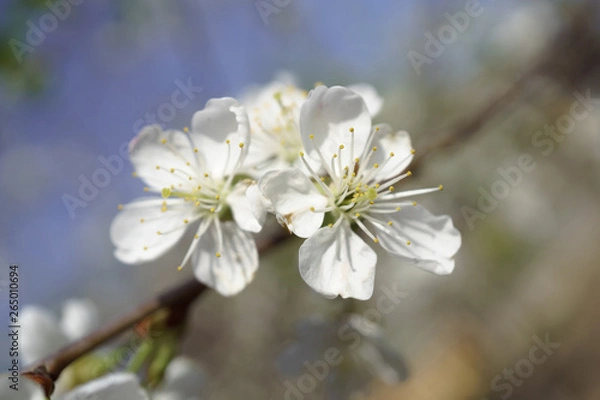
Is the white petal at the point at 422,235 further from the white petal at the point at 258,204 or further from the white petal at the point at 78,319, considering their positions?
the white petal at the point at 78,319

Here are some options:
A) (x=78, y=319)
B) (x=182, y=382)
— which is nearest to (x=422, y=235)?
(x=182, y=382)

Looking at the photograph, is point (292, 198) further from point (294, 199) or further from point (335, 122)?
point (335, 122)

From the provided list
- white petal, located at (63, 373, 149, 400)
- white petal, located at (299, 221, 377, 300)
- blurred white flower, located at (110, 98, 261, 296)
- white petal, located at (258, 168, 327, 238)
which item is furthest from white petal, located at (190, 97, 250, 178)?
white petal, located at (63, 373, 149, 400)

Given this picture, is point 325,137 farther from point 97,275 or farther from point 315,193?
point 97,275

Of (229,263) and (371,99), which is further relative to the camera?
(371,99)

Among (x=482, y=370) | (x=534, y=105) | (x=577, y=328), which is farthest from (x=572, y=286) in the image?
(x=534, y=105)

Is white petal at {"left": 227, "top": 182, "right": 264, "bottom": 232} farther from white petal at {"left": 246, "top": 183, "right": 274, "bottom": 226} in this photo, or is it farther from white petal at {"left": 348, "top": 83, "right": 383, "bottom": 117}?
white petal at {"left": 348, "top": 83, "right": 383, "bottom": 117}
